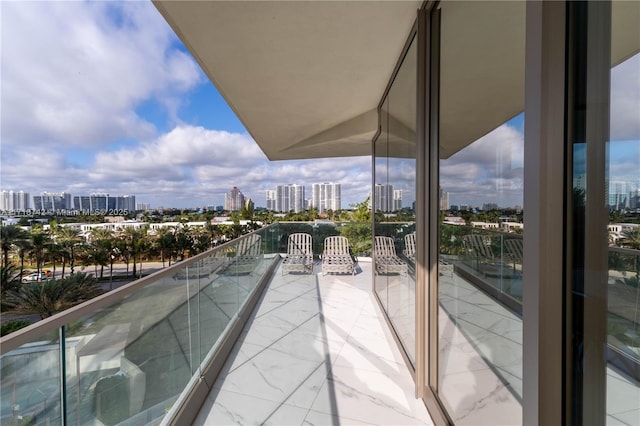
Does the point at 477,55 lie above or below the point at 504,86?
above

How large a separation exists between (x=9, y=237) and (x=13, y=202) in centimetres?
782

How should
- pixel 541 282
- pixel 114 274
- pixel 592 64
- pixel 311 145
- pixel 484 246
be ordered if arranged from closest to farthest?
pixel 592 64 < pixel 541 282 < pixel 484 246 < pixel 311 145 < pixel 114 274

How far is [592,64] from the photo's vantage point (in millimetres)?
749

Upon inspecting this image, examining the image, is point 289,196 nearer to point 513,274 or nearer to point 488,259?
point 488,259

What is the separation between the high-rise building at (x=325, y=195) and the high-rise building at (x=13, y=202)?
24.8m

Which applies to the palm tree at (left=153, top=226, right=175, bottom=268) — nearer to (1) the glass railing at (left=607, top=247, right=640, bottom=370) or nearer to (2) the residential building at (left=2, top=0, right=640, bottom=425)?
(2) the residential building at (left=2, top=0, right=640, bottom=425)

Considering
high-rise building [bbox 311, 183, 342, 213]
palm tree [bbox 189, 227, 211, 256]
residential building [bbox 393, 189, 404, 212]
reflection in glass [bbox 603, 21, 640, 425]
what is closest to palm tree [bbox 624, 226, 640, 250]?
reflection in glass [bbox 603, 21, 640, 425]

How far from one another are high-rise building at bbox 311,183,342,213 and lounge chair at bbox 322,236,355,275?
19.7 m

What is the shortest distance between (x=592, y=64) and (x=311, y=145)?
5.26m

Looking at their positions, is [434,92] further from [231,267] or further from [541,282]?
[231,267]

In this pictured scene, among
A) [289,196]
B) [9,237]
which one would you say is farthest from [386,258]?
[289,196]

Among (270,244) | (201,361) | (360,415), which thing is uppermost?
(270,244)

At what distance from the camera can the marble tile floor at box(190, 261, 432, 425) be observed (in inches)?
80.1

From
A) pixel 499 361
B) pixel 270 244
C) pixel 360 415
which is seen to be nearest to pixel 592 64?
pixel 499 361
